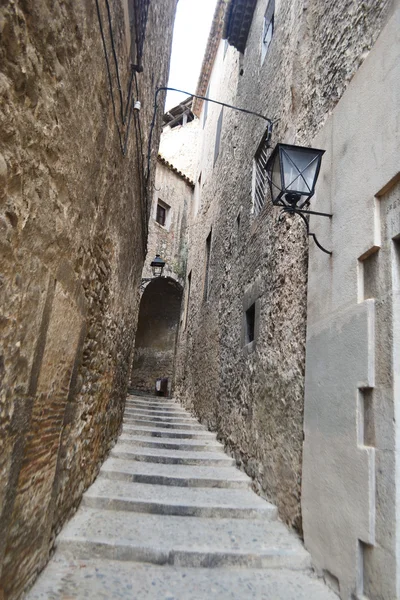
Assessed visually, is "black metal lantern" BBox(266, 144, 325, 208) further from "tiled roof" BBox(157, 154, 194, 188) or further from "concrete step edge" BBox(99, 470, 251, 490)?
"tiled roof" BBox(157, 154, 194, 188)

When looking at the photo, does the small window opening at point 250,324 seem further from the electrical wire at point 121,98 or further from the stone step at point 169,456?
the electrical wire at point 121,98

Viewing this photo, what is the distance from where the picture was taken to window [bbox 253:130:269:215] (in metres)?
5.44

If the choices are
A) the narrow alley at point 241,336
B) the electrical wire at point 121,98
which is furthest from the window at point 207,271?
the electrical wire at point 121,98

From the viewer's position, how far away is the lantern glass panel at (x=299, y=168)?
115 inches

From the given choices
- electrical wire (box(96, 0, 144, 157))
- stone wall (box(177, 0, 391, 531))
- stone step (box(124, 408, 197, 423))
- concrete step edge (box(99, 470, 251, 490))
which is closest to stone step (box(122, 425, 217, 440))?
stone wall (box(177, 0, 391, 531))

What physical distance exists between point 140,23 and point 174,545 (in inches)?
182

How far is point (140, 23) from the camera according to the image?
12.4 feet

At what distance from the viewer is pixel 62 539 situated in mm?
2750

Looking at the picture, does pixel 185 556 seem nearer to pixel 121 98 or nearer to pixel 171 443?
pixel 171 443

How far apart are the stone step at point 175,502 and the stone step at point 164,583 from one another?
752 millimetres

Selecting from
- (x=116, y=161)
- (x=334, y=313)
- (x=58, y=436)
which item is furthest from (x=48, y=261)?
(x=334, y=313)

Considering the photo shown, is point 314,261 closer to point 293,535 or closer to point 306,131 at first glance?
point 306,131

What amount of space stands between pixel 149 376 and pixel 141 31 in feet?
41.0

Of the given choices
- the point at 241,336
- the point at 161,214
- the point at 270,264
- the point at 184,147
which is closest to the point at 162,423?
the point at 241,336
